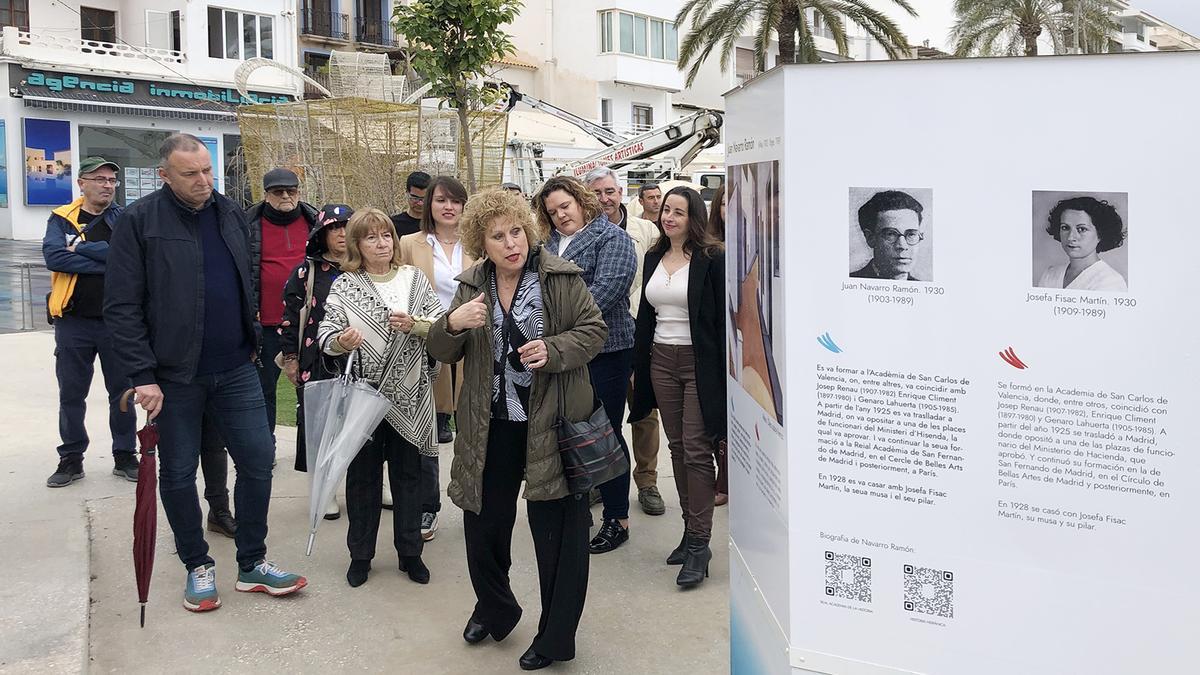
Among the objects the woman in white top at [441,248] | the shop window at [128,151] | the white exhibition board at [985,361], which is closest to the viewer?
the white exhibition board at [985,361]

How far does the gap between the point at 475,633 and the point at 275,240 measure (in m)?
2.74

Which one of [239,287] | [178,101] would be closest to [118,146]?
[178,101]

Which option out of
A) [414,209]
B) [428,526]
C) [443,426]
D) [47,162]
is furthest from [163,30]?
[428,526]

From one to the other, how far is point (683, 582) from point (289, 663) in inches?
70.1

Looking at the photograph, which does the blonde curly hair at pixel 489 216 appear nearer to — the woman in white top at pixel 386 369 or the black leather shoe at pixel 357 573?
the woman in white top at pixel 386 369

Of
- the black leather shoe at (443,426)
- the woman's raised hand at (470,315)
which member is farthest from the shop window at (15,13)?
the woman's raised hand at (470,315)

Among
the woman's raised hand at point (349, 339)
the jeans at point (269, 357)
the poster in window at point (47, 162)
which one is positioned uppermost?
the poster in window at point (47, 162)

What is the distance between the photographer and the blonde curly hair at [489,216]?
3.96m

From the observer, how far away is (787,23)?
24.8 metres

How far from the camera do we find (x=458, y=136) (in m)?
11.8

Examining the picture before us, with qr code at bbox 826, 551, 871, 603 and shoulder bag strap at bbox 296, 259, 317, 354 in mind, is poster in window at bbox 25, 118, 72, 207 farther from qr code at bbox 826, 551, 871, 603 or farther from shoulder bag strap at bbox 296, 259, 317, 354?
qr code at bbox 826, 551, 871, 603

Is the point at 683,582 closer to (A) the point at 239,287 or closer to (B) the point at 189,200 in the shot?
(A) the point at 239,287

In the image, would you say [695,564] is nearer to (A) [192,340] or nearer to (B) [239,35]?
(A) [192,340]

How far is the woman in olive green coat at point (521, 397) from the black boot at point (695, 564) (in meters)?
0.96
